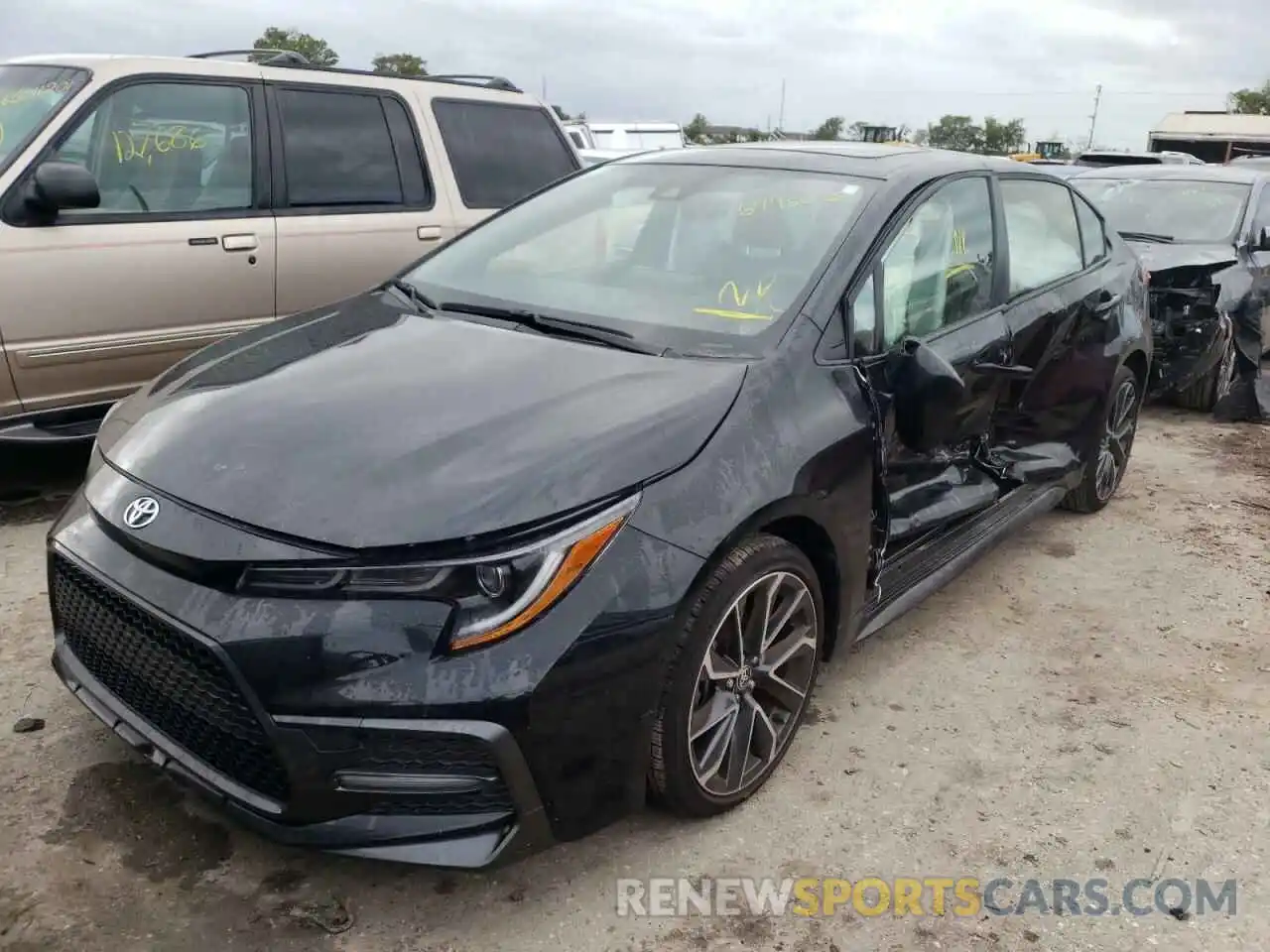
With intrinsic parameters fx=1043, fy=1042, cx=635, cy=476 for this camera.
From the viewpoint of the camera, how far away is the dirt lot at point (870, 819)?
234 centimetres

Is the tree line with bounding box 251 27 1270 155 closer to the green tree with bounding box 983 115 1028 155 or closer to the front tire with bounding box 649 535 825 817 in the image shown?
the green tree with bounding box 983 115 1028 155

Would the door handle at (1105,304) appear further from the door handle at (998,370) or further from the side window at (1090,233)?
the door handle at (998,370)

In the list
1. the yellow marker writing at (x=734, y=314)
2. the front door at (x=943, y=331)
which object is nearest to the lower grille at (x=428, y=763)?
the yellow marker writing at (x=734, y=314)

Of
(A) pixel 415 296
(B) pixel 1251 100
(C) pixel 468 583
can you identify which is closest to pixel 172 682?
(C) pixel 468 583

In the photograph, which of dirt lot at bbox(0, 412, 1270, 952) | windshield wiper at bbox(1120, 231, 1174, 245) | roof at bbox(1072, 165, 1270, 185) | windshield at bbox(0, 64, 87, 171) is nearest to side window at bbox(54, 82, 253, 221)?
windshield at bbox(0, 64, 87, 171)

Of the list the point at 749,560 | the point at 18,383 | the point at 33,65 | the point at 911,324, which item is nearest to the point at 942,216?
the point at 911,324

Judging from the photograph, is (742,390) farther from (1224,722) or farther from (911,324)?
(1224,722)

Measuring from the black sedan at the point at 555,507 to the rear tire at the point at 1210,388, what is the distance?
13.2 ft

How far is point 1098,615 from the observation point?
4.06 m

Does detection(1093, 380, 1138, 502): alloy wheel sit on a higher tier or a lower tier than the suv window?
lower

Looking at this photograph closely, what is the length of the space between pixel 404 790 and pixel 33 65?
4.18 meters

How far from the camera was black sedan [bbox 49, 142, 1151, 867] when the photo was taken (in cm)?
210

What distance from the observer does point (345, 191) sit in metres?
5.27

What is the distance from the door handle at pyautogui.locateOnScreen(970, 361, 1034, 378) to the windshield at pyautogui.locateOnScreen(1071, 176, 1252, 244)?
14.8 feet
